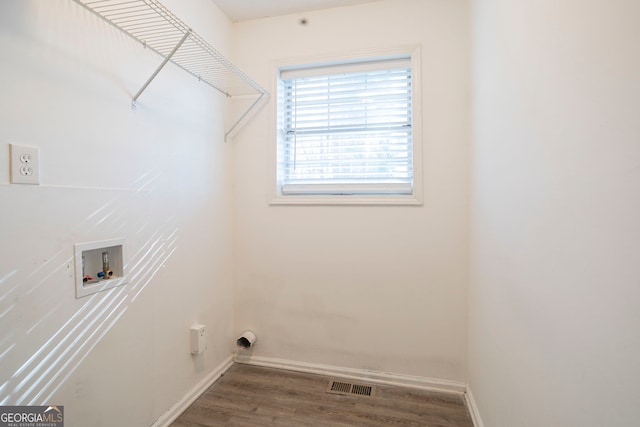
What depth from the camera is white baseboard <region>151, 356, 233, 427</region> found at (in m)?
1.68

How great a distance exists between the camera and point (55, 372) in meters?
1.15

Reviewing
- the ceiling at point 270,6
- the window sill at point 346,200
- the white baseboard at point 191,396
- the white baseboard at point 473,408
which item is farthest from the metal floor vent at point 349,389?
the ceiling at point 270,6

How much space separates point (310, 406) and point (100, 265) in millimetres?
1346

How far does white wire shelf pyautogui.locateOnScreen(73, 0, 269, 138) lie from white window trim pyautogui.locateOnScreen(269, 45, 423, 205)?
29cm

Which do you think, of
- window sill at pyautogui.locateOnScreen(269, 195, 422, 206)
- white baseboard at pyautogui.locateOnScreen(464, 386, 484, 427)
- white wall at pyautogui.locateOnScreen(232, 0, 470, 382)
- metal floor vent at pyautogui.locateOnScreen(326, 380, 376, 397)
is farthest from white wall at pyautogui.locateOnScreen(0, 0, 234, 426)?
white baseboard at pyautogui.locateOnScreen(464, 386, 484, 427)

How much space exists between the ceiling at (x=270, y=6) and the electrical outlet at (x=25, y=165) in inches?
62.8

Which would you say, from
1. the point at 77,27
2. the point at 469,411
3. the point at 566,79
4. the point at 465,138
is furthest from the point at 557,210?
the point at 77,27

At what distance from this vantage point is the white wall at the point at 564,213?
590 millimetres

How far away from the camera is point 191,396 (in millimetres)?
1877

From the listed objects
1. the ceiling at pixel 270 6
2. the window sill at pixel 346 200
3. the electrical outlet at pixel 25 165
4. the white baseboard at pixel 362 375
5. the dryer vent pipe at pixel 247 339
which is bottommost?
the white baseboard at pixel 362 375

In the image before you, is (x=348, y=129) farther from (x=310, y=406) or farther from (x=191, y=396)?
(x=191, y=396)

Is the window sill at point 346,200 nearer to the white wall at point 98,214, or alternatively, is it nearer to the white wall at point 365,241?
the white wall at point 365,241

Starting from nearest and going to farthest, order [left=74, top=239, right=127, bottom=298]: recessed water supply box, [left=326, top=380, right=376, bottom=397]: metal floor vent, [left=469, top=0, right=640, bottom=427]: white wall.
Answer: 1. [left=469, top=0, right=640, bottom=427]: white wall
2. [left=74, top=239, right=127, bottom=298]: recessed water supply box
3. [left=326, top=380, right=376, bottom=397]: metal floor vent

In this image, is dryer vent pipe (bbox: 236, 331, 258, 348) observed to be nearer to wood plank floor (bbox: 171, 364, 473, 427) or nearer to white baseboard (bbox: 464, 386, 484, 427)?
wood plank floor (bbox: 171, 364, 473, 427)
